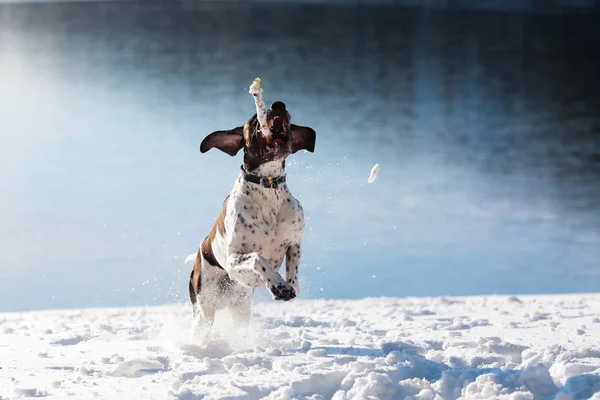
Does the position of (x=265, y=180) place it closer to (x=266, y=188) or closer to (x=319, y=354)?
(x=266, y=188)

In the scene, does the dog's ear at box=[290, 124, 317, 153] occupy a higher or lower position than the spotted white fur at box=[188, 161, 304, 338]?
higher

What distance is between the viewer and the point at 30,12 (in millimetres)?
28062

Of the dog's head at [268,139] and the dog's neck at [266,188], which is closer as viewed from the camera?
the dog's head at [268,139]

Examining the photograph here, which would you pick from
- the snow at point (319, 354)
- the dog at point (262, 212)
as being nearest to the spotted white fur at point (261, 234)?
the dog at point (262, 212)

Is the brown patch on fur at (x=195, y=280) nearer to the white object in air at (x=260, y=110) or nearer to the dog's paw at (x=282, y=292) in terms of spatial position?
the dog's paw at (x=282, y=292)

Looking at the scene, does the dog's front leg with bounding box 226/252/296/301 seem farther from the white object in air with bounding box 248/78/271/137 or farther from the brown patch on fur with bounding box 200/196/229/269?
the white object in air with bounding box 248/78/271/137

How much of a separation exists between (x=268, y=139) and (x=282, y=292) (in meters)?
0.82

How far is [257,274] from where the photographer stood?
4980mm

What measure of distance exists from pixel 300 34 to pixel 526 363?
20460 mm

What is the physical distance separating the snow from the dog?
1.56 feet

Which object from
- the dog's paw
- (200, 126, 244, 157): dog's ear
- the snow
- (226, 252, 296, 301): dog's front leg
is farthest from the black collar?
the snow

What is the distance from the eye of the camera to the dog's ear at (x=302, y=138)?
208 inches

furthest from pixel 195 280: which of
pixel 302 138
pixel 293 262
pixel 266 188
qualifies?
pixel 302 138

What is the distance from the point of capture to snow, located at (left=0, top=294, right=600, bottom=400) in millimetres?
4523
